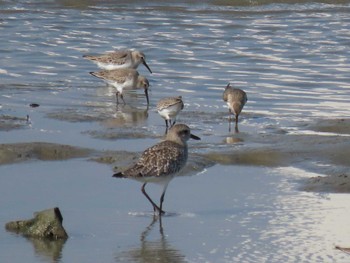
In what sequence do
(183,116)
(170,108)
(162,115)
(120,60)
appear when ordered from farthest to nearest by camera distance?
(120,60) → (183,116) → (162,115) → (170,108)

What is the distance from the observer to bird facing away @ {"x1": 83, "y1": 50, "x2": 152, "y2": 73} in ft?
60.9

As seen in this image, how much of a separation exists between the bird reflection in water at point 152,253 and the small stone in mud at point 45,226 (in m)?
0.63

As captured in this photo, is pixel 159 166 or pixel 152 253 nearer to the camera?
pixel 152 253

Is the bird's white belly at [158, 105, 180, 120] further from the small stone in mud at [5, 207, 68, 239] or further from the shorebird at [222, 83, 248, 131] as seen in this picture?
the small stone in mud at [5, 207, 68, 239]

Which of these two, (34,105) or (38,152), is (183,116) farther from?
(38,152)

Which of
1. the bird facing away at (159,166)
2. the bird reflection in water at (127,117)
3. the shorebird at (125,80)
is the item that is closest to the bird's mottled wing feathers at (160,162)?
the bird facing away at (159,166)

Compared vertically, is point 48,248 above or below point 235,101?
below

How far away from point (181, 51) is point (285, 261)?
12.6 meters

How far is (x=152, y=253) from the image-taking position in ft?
28.5

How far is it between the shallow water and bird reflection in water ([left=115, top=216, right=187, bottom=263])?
2 cm

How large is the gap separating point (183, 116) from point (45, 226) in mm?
5903

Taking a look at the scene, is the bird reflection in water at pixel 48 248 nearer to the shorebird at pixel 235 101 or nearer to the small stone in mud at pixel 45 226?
the small stone in mud at pixel 45 226

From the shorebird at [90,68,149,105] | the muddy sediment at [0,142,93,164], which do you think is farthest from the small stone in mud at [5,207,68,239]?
the shorebird at [90,68,149,105]

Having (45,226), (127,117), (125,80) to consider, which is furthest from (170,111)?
(45,226)
